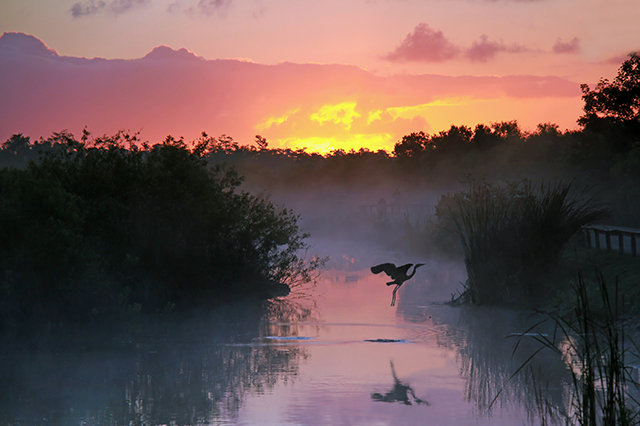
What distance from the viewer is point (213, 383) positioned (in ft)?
29.6

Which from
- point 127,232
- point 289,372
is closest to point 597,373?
point 289,372

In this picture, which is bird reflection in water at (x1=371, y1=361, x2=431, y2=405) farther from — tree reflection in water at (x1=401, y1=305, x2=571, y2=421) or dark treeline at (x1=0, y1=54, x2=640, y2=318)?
dark treeline at (x1=0, y1=54, x2=640, y2=318)

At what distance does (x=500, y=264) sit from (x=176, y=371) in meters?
7.46

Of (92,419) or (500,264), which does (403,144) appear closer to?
(500,264)

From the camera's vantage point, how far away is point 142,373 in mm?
9609

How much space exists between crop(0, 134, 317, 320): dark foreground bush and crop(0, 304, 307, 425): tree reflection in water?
3.50 feet

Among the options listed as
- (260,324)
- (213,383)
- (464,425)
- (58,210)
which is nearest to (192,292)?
(260,324)

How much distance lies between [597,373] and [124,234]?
9545mm

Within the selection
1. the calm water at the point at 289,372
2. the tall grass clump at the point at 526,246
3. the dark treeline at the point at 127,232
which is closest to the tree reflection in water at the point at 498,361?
the calm water at the point at 289,372

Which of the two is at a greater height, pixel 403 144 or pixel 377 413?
pixel 403 144

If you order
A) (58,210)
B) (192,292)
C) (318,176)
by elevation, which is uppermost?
(318,176)

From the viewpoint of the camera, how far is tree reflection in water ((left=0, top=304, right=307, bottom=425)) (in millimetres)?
7625

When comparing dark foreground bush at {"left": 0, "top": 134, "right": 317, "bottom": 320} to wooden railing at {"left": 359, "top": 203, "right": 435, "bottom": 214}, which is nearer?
dark foreground bush at {"left": 0, "top": 134, "right": 317, "bottom": 320}

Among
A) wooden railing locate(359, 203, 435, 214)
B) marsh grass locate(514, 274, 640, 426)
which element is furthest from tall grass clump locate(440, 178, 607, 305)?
wooden railing locate(359, 203, 435, 214)
